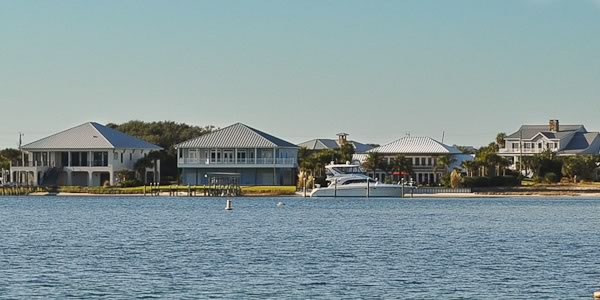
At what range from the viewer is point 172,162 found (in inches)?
5650

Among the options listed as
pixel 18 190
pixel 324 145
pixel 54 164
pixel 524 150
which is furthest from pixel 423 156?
pixel 18 190

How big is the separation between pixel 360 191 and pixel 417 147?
30.6 metres

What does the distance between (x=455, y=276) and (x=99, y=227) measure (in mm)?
31614

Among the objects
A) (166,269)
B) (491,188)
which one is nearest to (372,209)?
(491,188)

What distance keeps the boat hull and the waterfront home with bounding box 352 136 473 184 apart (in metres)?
24.4

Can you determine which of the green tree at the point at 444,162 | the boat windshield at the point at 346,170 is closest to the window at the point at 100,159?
the boat windshield at the point at 346,170

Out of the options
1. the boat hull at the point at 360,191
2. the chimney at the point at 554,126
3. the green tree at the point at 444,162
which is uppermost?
the chimney at the point at 554,126

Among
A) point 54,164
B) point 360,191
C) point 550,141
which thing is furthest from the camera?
point 550,141

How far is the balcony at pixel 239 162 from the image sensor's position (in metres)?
131

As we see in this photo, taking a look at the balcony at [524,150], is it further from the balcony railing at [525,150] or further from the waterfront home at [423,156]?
the waterfront home at [423,156]

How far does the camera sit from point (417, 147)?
150 m

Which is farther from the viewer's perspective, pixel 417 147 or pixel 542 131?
pixel 542 131

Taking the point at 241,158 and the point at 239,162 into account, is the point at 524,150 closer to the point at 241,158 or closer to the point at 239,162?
the point at 241,158

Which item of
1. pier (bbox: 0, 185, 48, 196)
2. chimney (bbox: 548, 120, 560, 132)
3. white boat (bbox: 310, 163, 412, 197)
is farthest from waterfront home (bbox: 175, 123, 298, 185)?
chimney (bbox: 548, 120, 560, 132)
